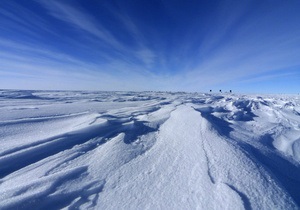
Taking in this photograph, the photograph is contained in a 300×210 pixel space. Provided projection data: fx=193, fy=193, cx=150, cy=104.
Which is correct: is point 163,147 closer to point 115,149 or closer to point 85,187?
point 115,149

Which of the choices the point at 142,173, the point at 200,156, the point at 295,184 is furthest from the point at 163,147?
the point at 295,184

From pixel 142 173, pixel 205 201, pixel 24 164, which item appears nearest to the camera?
pixel 205 201

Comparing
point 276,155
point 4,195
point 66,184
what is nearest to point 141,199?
point 66,184

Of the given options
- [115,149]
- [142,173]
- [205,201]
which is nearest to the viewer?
[205,201]

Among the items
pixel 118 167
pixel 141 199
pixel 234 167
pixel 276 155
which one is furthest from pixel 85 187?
pixel 276 155

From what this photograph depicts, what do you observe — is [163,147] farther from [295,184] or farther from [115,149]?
[295,184]

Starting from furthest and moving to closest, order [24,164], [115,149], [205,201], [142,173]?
1. [115,149]
2. [24,164]
3. [142,173]
4. [205,201]

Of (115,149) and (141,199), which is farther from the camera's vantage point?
(115,149)

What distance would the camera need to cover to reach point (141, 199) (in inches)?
68.8

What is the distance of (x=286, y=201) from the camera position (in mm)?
1763

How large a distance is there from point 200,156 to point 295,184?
1.07m

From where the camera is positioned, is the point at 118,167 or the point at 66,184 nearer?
the point at 66,184

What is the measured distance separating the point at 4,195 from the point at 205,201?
1.83 m

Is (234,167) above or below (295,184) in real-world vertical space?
above
